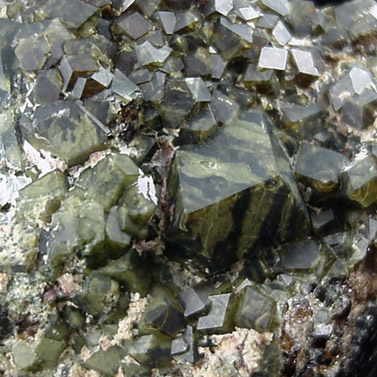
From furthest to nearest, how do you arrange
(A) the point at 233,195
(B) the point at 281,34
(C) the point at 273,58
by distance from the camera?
(B) the point at 281,34 < (C) the point at 273,58 < (A) the point at 233,195

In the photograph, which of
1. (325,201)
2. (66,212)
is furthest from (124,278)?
(325,201)

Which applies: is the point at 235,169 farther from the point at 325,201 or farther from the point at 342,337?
the point at 342,337

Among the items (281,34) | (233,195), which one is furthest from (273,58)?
A: (233,195)

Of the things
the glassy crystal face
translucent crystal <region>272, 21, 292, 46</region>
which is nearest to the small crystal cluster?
the glassy crystal face

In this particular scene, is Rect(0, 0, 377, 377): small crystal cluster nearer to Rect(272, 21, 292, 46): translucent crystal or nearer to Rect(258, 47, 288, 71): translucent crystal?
Rect(258, 47, 288, 71): translucent crystal

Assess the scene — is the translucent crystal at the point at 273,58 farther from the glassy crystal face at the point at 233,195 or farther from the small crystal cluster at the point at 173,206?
the glassy crystal face at the point at 233,195

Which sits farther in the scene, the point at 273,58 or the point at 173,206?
the point at 273,58

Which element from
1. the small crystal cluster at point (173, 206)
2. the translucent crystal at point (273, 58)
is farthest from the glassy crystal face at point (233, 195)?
the translucent crystal at point (273, 58)

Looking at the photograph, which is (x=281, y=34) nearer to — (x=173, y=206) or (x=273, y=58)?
(x=273, y=58)
